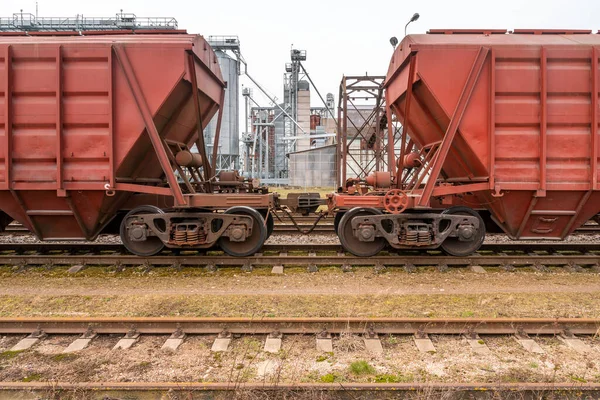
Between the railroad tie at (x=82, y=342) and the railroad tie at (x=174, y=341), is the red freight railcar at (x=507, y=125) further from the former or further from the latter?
the railroad tie at (x=82, y=342)

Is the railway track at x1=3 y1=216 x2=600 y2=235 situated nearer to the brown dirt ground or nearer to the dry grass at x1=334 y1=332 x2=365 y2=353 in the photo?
the brown dirt ground

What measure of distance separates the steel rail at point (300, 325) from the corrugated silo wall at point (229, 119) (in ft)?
114

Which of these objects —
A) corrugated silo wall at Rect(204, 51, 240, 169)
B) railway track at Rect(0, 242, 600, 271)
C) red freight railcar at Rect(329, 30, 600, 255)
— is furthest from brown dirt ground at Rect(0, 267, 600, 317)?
corrugated silo wall at Rect(204, 51, 240, 169)

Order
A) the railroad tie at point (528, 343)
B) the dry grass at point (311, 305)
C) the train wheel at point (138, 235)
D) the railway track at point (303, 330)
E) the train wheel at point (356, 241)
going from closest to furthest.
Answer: the railroad tie at point (528, 343), the railway track at point (303, 330), the dry grass at point (311, 305), the train wheel at point (138, 235), the train wheel at point (356, 241)

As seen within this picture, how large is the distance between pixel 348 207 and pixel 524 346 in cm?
378

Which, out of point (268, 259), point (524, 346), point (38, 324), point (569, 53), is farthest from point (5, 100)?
point (569, 53)

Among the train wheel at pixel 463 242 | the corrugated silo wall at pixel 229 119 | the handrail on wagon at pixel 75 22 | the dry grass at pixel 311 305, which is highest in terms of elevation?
the handrail on wagon at pixel 75 22

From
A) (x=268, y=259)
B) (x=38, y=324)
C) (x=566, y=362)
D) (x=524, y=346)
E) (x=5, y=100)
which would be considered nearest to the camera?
(x=566, y=362)

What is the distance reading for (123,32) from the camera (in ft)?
23.0

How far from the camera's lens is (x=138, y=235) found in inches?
264

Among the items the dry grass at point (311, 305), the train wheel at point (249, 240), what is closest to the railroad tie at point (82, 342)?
the dry grass at point (311, 305)

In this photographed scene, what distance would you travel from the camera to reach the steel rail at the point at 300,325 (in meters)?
4.06

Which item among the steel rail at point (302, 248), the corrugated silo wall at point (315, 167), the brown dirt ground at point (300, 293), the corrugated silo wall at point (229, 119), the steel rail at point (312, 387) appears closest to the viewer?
the steel rail at point (312, 387)

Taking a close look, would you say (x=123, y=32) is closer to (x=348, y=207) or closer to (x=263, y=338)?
(x=348, y=207)
